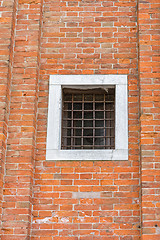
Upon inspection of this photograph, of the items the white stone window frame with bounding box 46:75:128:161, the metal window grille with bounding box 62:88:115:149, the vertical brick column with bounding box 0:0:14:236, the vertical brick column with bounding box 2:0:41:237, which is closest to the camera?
the vertical brick column with bounding box 2:0:41:237

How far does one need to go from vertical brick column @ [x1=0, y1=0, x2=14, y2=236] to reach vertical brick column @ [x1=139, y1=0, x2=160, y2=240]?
1.90m

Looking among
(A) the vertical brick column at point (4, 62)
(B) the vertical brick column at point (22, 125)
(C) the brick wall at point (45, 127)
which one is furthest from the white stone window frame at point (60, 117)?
(A) the vertical brick column at point (4, 62)

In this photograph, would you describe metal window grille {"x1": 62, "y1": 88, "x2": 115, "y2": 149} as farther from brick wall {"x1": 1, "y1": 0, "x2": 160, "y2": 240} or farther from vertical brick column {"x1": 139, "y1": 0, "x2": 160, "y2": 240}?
vertical brick column {"x1": 139, "y1": 0, "x2": 160, "y2": 240}

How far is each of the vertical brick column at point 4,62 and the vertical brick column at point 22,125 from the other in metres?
0.13

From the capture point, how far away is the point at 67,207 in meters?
5.81

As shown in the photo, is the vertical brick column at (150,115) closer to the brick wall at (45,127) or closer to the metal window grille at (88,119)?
the brick wall at (45,127)

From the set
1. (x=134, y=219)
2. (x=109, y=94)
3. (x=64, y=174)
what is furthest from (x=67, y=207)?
(x=109, y=94)

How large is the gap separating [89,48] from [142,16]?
0.94 meters

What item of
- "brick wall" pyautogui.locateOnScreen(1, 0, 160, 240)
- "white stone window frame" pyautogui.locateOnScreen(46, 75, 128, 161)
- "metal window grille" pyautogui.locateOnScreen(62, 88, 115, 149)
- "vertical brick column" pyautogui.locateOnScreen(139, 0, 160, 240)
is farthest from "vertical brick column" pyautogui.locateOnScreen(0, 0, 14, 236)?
"vertical brick column" pyautogui.locateOnScreen(139, 0, 160, 240)

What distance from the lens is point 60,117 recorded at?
6.26 metres

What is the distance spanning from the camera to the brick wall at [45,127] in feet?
18.7

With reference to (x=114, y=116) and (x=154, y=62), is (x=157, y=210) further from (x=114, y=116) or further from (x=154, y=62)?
(x=154, y=62)

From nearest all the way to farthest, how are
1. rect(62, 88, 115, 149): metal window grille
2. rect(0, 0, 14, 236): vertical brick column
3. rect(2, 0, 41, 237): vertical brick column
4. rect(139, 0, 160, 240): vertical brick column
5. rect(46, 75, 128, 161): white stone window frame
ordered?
rect(139, 0, 160, 240): vertical brick column, rect(2, 0, 41, 237): vertical brick column, rect(0, 0, 14, 236): vertical brick column, rect(46, 75, 128, 161): white stone window frame, rect(62, 88, 115, 149): metal window grille

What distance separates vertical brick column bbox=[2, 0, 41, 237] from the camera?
5.64 metres
